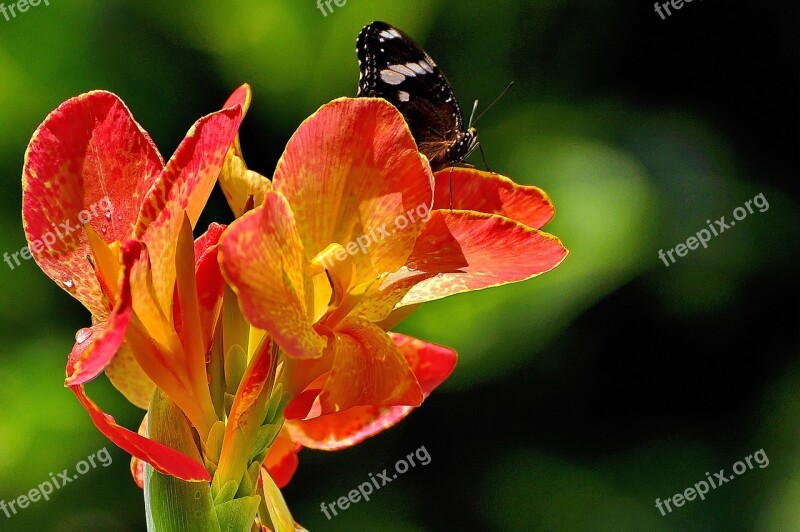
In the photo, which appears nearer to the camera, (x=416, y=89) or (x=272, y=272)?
(x=272, y=272)

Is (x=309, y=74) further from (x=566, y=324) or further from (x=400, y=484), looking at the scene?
(x=400, y=484)

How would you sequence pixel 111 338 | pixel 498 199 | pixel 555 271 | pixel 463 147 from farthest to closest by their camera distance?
pixel 555 271, pixel 463 147, pixel 498 199, pixel 111 338

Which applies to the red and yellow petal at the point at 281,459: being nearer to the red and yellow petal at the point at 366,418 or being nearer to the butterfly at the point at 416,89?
the red and yellow petal at the point at 366,418

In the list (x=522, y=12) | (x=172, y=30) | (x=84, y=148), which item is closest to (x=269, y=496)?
(x=84, y=148)

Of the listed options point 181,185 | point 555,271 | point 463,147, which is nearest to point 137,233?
point 181,185

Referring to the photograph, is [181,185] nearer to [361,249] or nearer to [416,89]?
[361,249]

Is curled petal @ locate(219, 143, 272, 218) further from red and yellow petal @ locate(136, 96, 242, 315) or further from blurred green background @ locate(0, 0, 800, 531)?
blurred green background @ locate(0, 0, 800, 531)

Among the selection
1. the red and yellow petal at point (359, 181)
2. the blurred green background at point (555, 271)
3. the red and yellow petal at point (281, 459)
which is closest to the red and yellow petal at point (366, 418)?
the red and yellow petal at point (281, 459)

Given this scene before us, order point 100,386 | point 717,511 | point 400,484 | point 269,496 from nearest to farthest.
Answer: point 269,496 → point 100,386 → point 400,484 → point 717,511
